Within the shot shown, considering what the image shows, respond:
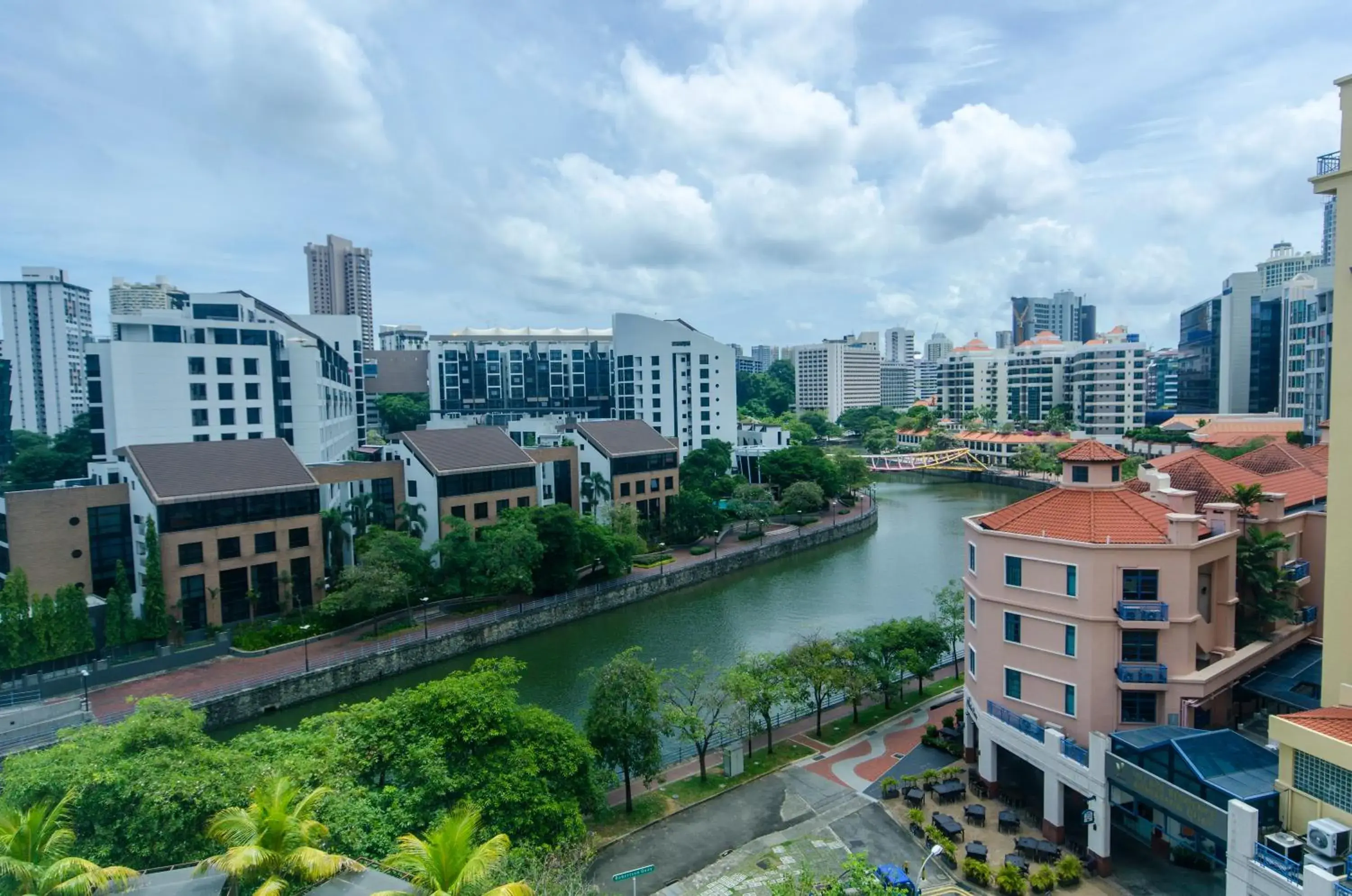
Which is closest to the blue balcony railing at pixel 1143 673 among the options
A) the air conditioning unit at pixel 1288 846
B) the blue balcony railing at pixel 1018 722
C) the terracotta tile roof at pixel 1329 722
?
the blue balcony railing at pixel 1018 722

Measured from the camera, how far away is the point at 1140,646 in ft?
50.1

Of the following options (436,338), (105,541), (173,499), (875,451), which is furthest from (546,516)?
(875,451)

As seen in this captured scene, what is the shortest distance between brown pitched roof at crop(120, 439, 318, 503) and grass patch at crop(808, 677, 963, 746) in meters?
22.3

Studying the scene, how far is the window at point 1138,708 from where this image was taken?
15.3m

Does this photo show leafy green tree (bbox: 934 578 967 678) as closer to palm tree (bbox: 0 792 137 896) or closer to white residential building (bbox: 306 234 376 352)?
palm tree (bbox: 0 792 137 896)

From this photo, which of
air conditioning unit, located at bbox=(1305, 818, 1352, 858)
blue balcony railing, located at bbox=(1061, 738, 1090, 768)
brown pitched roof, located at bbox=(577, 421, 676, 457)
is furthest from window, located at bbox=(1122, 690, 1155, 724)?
brown pitched roof, located at bbox=(577, 421, 676, 457)

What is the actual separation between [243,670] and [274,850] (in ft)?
63.5

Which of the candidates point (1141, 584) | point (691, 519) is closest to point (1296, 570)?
point (1141, 584)

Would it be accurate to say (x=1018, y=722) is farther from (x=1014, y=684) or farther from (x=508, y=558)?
(x=508, y=558)

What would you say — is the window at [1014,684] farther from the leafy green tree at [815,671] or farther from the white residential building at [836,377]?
the white residential building at [836,377]

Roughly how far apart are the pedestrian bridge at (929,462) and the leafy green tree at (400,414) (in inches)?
1876

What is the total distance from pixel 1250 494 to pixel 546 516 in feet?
79.7

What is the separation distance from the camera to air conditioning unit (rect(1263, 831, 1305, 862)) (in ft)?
34.4

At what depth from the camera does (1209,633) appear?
16.2 meters
